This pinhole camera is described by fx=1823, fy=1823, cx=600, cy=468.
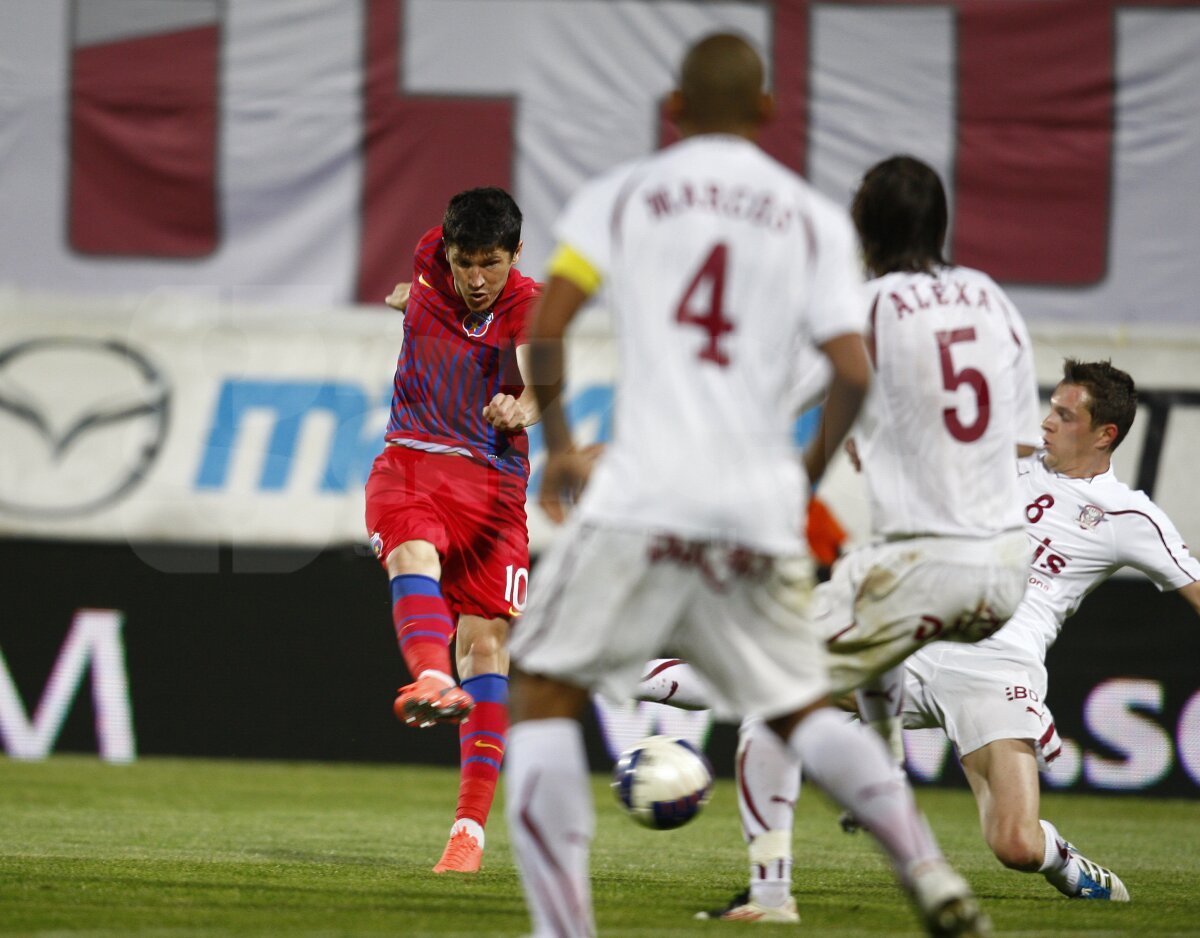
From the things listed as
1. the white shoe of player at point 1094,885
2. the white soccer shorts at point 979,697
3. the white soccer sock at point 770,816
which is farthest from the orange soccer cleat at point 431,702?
the white shoe of player at point 1094,885

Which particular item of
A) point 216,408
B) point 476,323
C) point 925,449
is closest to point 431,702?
point 476,323

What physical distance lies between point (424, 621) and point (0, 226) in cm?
697

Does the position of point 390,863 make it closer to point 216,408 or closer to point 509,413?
point 509,413

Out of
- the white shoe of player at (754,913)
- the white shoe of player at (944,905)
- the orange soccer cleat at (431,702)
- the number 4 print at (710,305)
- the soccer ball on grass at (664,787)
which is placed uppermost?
the number 4 print at (710,305)

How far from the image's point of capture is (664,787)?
207 inches

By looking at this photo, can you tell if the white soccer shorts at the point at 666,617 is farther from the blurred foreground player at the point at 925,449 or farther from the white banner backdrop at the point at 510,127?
the white banner backdrop at the point at 510,127

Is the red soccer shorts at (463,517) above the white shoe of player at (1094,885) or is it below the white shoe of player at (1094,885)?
above

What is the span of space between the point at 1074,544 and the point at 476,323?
229cm

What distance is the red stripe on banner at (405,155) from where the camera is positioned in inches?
459

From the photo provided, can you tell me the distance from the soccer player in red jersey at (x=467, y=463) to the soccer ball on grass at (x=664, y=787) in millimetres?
1024

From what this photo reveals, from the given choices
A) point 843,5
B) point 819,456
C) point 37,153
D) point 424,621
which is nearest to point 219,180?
point 37,153

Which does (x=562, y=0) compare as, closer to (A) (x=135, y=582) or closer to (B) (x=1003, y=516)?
(A) (x=135, y=582)

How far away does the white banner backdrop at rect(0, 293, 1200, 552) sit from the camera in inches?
447

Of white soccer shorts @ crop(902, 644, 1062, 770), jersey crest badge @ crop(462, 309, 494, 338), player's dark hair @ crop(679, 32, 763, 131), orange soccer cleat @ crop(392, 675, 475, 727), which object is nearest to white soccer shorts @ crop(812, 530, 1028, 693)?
player's dark hair @ crop(679, 32, 763, 131)
